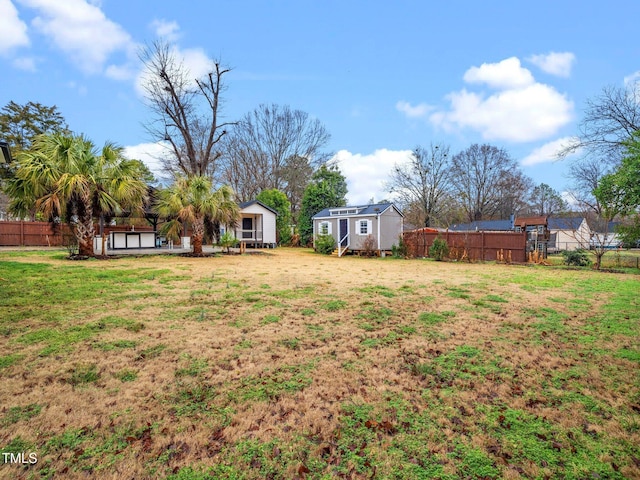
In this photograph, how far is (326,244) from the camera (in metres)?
21.5

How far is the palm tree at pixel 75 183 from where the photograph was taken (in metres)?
11.4

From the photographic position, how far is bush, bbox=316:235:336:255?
70.4 ft

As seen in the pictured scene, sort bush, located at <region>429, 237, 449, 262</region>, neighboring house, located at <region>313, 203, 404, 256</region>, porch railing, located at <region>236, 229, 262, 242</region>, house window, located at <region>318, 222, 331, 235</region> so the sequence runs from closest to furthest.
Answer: bush, located at <region>429, 237, 449, 262</region>, neighboring house, located at <region>313, 203, 404, 256</region>, house window, located at <region>318, 222, 331, 235</region>, porch railing, located at <region>236, 229, 262, 242</region>

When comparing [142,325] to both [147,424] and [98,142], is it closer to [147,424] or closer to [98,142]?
[147,424]

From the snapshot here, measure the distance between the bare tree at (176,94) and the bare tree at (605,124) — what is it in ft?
73.0

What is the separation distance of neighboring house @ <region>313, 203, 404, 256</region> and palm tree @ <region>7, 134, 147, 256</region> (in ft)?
40.4

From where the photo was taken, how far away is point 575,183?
20.9 meters

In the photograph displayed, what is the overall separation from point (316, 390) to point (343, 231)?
19.4 meters

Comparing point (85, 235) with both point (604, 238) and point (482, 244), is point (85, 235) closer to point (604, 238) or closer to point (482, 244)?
point (482, 244)

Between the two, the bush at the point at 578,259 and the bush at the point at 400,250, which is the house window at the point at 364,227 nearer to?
the bush at the point at 400,250

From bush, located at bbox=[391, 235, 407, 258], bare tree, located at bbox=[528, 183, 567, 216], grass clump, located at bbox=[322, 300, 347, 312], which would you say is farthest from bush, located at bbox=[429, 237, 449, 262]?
bare tree, located at bbox=[528, 183, 567, 216]

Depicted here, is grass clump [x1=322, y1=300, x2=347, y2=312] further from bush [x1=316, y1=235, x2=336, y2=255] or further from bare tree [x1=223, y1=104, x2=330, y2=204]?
bare tree [x1=223, y1=104, x2=330, y2=204]

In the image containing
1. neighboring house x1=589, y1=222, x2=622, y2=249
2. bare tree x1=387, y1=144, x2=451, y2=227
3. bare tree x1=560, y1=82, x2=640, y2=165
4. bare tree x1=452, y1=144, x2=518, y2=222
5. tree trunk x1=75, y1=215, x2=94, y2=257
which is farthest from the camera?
bare tree x1=452, y1=144, x2=518, y2=222

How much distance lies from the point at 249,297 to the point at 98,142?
427 inches
